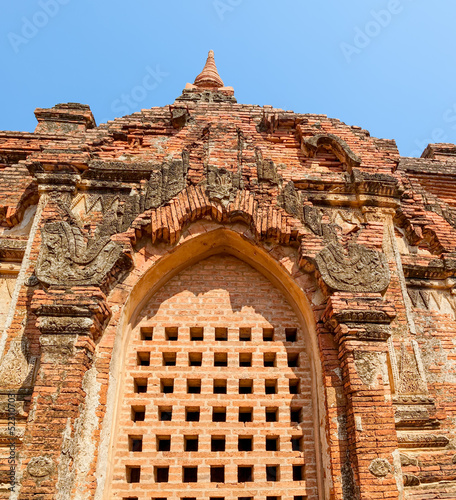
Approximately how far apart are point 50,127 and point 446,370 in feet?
27.5

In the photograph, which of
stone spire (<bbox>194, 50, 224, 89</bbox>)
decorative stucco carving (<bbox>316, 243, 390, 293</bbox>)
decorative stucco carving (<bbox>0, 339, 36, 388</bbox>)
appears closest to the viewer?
decorative stucco carving (<bbox>0, 339, 36, 388</bbox>)

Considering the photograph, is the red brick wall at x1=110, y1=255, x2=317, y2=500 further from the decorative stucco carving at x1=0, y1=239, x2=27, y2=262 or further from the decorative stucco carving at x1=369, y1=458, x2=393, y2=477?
the decorative stucco carving at x1=0, y1=239, x2=27, y2=262

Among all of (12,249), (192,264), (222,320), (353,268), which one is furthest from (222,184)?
(12,249)

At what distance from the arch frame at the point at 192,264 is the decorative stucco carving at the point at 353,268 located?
0.51 m

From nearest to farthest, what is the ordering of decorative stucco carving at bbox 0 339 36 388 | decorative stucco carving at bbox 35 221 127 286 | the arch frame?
the arch frame → decorative stucco carving at bbox 0 339 36 388 → decorative stucco carving at bbox 35 221 127 286

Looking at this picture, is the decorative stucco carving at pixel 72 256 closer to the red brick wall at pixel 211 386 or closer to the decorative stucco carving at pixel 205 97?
the red brick wall at pixel 211 386

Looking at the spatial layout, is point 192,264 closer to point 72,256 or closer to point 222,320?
point 222,320

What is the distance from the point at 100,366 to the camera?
6.15 metres

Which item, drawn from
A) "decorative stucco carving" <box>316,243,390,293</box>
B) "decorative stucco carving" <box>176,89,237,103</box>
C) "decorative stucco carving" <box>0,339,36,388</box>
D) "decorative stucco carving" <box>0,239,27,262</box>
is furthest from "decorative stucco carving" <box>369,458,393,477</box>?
"decorative stucco carving" <box>176,89,237,103</box>

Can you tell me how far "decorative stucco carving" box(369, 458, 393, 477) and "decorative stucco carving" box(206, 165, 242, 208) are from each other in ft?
13.4

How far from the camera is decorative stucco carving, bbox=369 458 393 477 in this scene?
5426mm

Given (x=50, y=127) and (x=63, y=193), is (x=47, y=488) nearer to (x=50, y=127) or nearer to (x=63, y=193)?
(x=63, y=193)

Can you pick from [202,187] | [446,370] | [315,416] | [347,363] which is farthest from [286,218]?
[446,370]

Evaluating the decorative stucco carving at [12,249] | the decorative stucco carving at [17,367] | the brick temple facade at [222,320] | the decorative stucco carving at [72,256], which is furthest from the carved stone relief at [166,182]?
the decorative stucco carving at [17,367]
